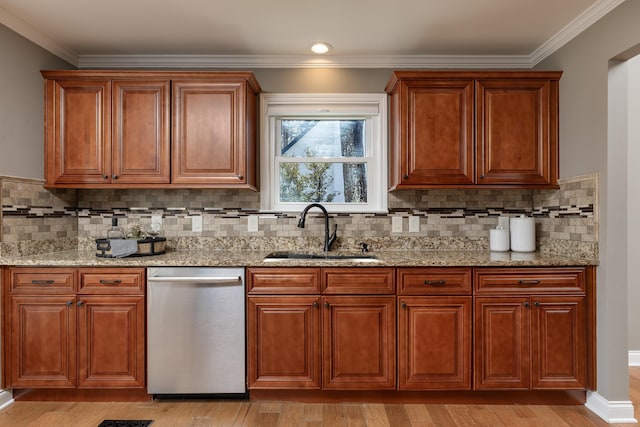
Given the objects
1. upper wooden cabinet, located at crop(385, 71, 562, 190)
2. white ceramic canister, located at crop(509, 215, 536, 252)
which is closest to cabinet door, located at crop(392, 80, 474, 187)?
upper wooden cabinet, located at crop(385, 71, 562, 190)

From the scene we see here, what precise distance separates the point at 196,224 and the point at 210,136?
29.1 inches

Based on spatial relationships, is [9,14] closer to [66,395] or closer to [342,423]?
[66,395]

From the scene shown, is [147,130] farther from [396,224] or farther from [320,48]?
[396,224]

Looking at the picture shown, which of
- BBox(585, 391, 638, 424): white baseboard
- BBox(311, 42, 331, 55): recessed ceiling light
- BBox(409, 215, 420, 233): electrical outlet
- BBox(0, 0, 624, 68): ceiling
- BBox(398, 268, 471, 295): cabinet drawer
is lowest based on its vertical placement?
BBox(585, 391, 638, 424): white baseboard

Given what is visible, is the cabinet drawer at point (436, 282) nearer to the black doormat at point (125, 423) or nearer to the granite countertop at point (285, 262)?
the granite countertop at point (285, 262)

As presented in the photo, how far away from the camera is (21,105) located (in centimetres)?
256

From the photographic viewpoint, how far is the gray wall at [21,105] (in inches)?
95.9

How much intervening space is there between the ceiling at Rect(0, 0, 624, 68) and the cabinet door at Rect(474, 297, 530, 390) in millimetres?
1764

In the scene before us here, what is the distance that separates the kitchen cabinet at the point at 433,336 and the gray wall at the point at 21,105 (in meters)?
2.58

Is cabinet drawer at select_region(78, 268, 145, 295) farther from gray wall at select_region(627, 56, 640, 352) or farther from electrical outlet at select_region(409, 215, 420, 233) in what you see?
gray wall at select_region(627, 56, 640, 352)

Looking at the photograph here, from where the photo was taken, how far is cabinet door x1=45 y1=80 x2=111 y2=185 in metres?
2.71

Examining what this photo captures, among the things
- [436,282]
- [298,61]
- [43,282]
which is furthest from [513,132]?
[43,282]

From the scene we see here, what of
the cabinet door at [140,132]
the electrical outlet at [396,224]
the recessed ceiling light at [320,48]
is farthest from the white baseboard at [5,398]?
the recessed ceiling light at [320,48]

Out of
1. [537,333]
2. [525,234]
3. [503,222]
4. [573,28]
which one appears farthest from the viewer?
[503,222]
